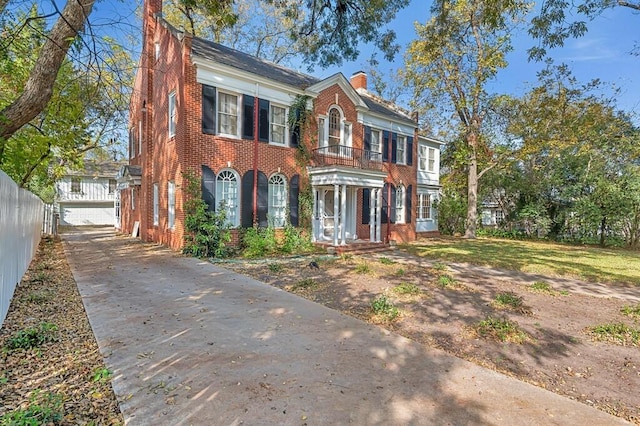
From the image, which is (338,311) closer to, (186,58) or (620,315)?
(620,315)

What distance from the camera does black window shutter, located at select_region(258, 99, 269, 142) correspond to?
1309cm

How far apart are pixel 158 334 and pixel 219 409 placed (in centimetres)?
218

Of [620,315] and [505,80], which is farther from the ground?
[505,80]

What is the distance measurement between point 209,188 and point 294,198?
3652 mm

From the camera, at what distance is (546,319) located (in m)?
5.68

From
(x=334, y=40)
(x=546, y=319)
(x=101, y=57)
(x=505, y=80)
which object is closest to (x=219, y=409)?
(x=101, y=57)

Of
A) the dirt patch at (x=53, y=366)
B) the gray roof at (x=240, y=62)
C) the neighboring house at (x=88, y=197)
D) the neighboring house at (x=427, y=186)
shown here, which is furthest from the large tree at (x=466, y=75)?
the neighboring house at (x=88, y=197)

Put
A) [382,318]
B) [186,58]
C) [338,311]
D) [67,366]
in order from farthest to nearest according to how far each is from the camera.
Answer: [186,58], [338,311], [382,318], [67,366]

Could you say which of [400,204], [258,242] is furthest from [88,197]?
[400,204]

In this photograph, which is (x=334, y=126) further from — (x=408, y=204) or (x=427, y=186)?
(x=427, y=186)

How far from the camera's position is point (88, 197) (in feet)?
101

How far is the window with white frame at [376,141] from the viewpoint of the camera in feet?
57.7

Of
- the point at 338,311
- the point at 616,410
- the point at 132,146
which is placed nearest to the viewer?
the point at 616,410

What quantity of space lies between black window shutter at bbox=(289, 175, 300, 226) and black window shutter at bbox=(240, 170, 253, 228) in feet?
6.12
